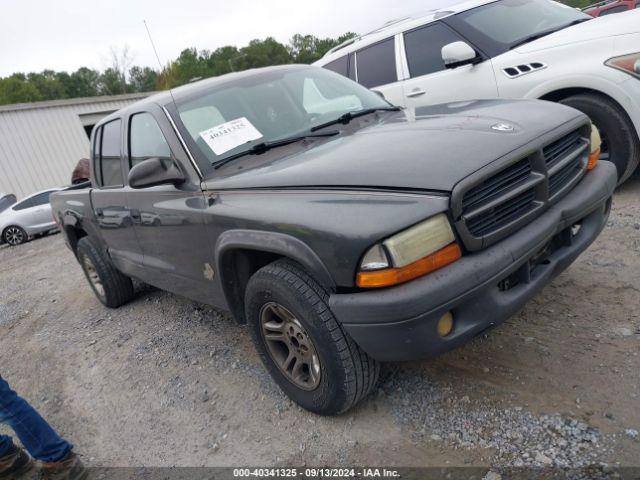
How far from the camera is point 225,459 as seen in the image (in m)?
2.43

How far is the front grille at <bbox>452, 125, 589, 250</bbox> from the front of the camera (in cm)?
198

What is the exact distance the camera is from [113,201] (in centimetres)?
372

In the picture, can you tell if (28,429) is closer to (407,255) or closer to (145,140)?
(145,140)

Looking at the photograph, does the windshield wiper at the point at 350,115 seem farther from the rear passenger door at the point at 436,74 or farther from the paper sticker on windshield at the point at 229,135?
the rear passenger door at the point at 436,74

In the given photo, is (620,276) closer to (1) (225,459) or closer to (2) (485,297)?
(2) (485,297)

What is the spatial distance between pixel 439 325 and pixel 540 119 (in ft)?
4.16

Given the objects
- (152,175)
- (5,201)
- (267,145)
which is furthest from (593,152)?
(5,201)

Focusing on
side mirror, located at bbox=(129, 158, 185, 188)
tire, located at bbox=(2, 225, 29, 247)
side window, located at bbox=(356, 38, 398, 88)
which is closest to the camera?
side mirror, located at bbox=(129, 158, 185, 188)

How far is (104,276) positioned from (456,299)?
3739 millimetres

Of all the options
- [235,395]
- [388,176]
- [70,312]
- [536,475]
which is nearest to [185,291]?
[235,395]

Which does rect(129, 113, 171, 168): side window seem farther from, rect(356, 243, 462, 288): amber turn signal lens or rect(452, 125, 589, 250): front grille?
rect(452, 125, 589, 250): front grille

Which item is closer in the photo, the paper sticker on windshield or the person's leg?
the person's leg

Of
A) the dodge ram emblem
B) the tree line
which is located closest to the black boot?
the dodge ram emblem

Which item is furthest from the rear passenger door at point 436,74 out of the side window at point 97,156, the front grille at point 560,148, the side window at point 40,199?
the side window at point 40,199
